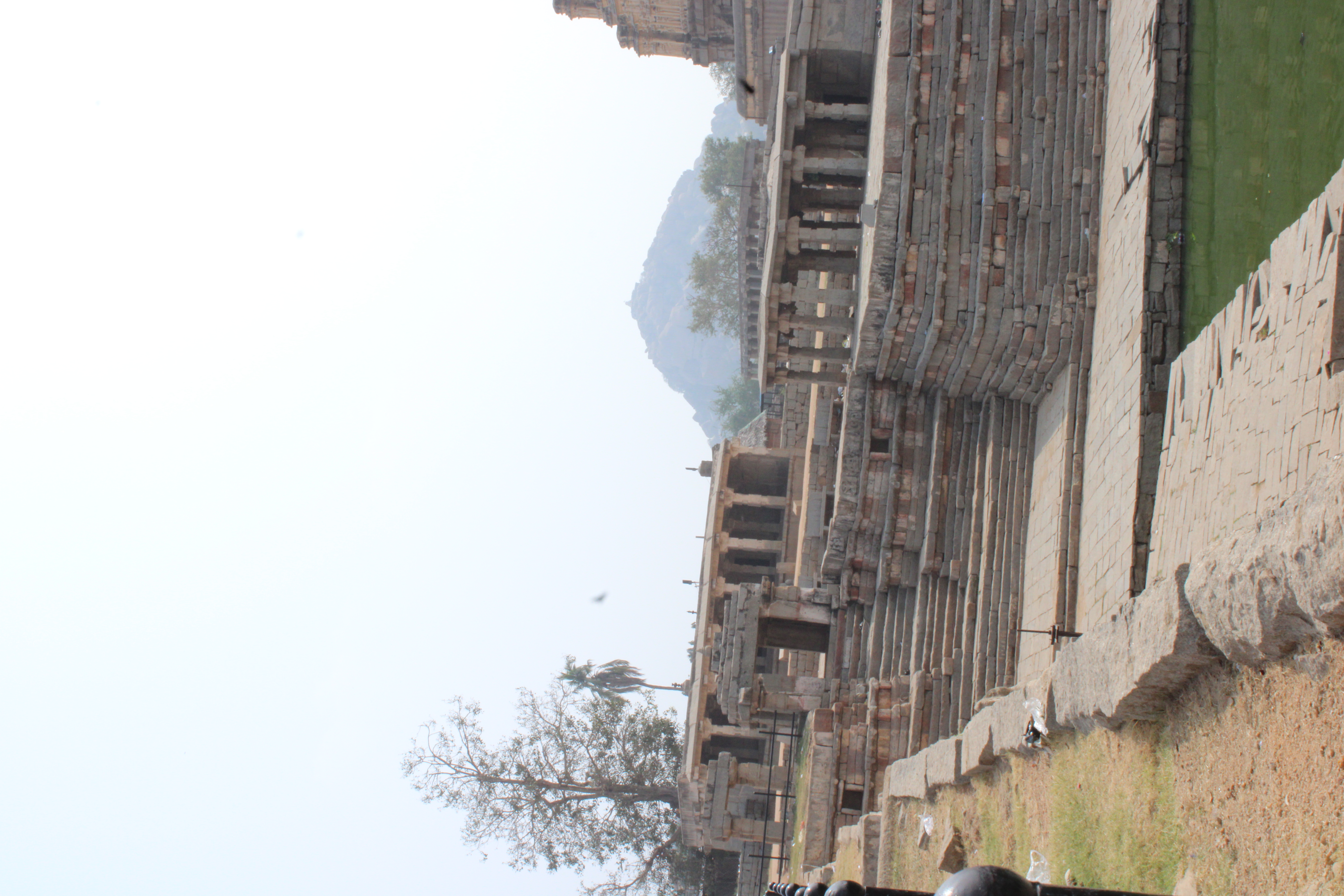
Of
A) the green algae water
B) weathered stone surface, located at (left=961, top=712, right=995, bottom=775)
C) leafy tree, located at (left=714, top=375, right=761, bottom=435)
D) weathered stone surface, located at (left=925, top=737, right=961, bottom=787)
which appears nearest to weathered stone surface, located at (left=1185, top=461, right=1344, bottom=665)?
weathered stone surface, located at (left=961, top=712, right=995, bottom=775)

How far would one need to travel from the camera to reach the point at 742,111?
108 ft

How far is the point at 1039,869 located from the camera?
6.94 metres

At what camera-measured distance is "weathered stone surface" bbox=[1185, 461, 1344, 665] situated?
13.3 feet

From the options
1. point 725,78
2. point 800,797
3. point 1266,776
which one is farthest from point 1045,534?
point 725,78

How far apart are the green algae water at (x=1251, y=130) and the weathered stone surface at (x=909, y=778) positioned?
5202mm

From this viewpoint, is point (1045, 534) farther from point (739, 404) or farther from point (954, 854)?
point (739, 404)

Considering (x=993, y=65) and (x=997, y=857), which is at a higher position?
(x=993, y=65)

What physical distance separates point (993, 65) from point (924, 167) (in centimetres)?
165

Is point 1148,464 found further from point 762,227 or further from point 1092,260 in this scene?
point 762,227

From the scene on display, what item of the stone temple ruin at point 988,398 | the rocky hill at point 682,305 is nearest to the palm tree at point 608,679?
the stone temple ruin at point 988,398

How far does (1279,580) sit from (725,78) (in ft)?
160

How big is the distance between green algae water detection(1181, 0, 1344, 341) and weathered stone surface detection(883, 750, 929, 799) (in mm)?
5202

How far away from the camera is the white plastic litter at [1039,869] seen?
22.6 ft

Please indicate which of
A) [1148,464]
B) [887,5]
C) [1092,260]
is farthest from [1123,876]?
[887,5]
